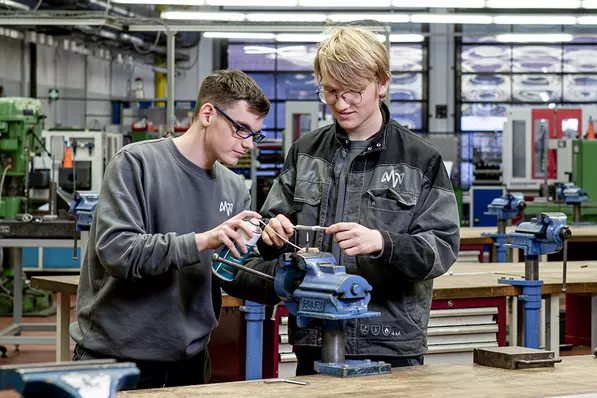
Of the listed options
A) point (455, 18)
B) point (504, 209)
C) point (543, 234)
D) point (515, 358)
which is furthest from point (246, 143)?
Result: point (455, 18)

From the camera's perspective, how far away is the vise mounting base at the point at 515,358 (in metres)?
2.18

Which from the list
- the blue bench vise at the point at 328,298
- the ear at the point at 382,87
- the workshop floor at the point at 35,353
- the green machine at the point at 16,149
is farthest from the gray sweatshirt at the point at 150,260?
the green machine at the point at 16,149

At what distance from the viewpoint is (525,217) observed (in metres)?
7.82

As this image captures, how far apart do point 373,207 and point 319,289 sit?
0.27 m

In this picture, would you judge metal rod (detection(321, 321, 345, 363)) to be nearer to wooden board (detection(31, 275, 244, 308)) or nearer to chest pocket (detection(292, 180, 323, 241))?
chest pocket (detection(292, 180, 323, 241))

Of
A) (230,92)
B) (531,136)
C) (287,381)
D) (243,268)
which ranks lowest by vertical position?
(287,381)

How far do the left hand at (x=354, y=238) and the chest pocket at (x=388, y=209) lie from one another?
12cm

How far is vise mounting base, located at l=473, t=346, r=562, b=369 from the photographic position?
7.14 ft

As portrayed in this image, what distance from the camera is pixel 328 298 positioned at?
192 cm

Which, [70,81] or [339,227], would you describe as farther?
[70,81]

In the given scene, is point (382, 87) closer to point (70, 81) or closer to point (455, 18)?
point (455, 18)

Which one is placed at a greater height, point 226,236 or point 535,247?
point 226,236

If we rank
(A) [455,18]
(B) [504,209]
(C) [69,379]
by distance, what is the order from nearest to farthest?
(C) [69,379] < (B) [504,209] < (A) [455,18]

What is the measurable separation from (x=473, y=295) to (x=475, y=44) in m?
12.3
